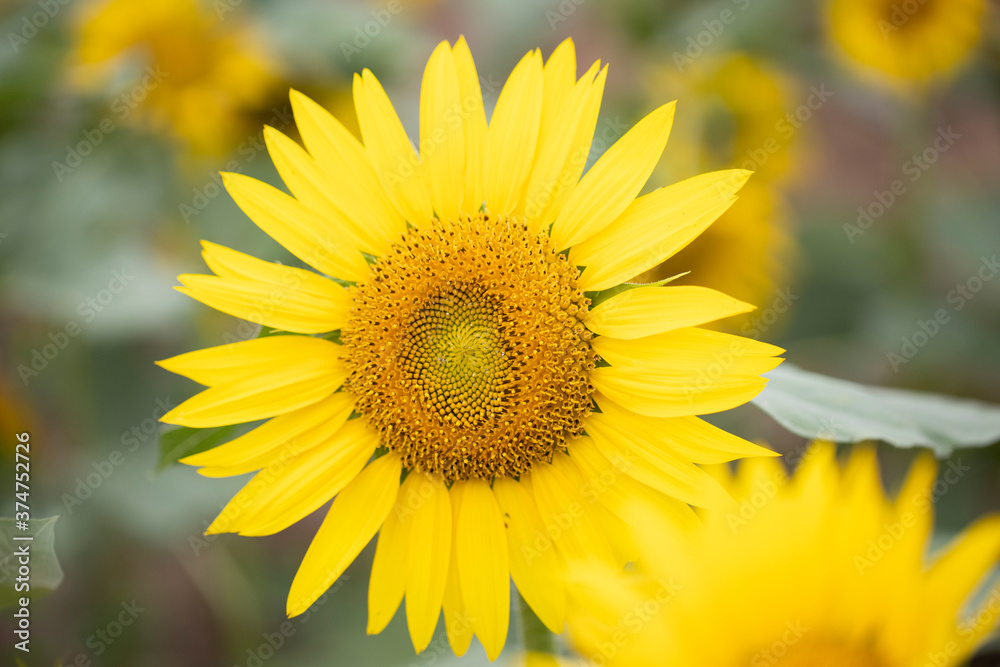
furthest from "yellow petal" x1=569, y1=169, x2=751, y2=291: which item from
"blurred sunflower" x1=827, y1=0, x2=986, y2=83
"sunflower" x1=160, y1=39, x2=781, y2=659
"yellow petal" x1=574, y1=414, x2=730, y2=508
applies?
"blurred sunflower" x1=827, y1=0, x2=986, y2=83

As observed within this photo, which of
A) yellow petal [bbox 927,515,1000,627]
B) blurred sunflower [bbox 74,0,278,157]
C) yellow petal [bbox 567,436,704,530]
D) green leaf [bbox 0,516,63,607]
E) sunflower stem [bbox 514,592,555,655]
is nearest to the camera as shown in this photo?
yellow petal [bbox 927,515,1000,627]

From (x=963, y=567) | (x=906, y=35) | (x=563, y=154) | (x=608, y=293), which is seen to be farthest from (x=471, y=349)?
(x=906, y=35)

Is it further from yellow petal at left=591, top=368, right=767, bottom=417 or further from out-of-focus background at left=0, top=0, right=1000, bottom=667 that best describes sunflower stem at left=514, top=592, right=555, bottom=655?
out-of-focus background at left=0, top=0, right=1000, bottom=667

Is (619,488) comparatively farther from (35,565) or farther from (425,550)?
(35,565)

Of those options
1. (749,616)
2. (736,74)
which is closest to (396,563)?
(749,616)

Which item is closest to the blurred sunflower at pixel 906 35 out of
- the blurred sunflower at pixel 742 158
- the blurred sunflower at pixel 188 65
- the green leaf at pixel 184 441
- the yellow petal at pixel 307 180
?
the blurred sunflower at pixel 742 158

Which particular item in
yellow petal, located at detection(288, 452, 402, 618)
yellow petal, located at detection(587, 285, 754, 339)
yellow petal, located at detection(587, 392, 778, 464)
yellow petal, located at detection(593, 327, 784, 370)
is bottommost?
yellow petal, located at detection(587, 392, 778, 464)
